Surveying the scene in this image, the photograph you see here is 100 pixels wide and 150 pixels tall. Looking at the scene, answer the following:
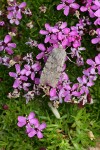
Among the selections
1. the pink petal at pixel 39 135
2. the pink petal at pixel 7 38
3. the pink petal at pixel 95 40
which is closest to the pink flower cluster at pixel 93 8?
the pink petal at pixel 95 40

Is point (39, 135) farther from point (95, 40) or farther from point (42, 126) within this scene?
point (95, 40)

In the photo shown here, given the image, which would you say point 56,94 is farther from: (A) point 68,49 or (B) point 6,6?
(B) point 6,6

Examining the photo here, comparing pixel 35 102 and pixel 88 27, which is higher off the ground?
pixel 88 27

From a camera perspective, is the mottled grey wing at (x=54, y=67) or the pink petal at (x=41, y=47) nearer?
the mottled grey wing at (x=54, y=67)

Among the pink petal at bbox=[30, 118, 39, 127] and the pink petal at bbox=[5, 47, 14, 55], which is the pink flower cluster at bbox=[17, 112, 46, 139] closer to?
the pink petal at bbox=[30, 118, 39, 127]

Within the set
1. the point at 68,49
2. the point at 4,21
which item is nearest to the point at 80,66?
the point at 68,49

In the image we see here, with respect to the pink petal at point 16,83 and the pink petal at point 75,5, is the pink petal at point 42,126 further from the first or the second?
the pink petal at point 75,5

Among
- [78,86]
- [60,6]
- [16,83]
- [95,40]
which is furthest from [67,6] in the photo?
[16,83]
